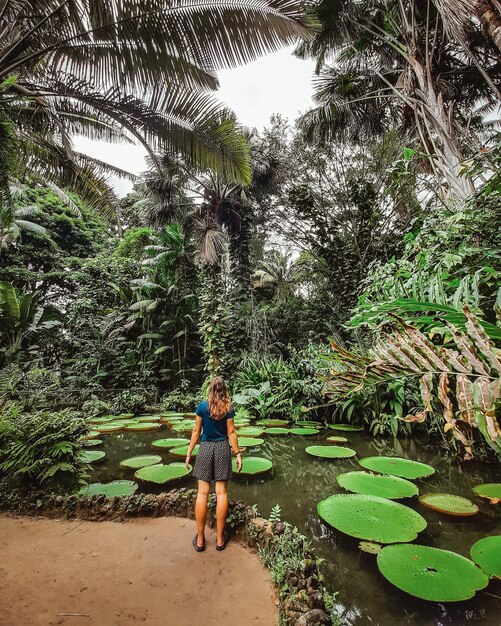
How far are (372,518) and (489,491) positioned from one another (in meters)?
1.34

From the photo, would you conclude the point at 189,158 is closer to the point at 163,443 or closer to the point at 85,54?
the point at 85,54

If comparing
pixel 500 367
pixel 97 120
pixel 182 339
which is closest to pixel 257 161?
pixel 182 339

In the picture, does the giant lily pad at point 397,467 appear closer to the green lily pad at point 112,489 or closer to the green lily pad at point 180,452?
the green lily pad at point 180,452

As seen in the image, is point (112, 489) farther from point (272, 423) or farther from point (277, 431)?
point (272, 423)

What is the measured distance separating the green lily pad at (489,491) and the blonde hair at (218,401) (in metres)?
2.35

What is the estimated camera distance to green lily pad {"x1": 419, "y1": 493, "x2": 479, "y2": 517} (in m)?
2.34

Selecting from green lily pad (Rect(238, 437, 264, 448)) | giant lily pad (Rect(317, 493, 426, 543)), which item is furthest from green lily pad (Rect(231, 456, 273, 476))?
giant lily pad (Rect(317, 493, 426, 543))

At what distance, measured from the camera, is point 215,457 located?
2.23 m

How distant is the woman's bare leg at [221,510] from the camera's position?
208cm

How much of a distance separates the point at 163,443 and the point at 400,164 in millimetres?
5303

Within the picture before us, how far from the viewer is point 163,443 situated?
451 centimetres

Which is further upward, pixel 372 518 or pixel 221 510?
pixel 221 510

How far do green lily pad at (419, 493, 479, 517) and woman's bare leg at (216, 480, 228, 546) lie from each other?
1684 millimetres

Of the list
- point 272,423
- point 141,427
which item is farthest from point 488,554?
point 141,427
